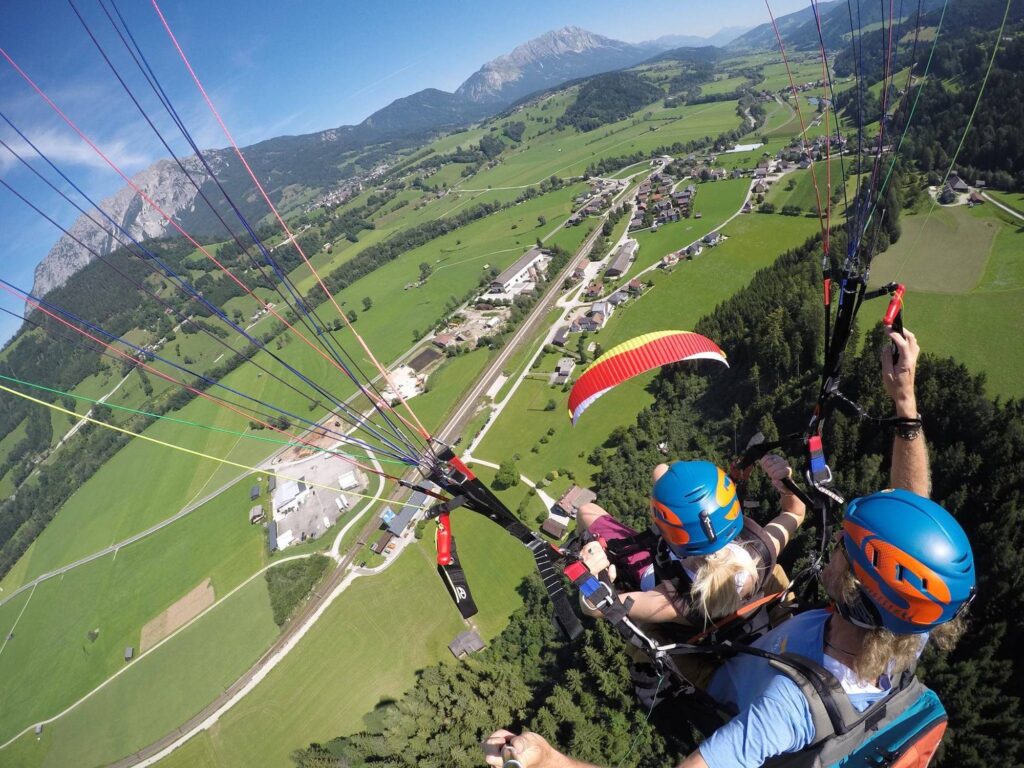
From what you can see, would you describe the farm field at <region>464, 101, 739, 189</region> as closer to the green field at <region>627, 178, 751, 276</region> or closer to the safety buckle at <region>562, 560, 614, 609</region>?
the green field at <region>627, 178, 751, 276</region>

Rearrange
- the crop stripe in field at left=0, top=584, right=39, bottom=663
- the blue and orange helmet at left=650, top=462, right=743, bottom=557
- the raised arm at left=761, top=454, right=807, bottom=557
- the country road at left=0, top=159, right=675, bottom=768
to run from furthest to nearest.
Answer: the crop stripe in field at left=0, top=584, right=39, bottom=663 < the country road at left=0, top=159, right=675, bottom=768 < the raised arm at left=761, top=454, right=807, bottom=557 < the blue and orange helmet at left=650, top=462, right=743, bottom=557

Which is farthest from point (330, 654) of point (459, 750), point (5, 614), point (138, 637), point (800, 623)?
point (5, 614)

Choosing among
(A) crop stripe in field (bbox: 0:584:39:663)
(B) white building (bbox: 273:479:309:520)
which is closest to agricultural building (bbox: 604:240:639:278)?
(B) white building (bbox: 273:479:309:520)

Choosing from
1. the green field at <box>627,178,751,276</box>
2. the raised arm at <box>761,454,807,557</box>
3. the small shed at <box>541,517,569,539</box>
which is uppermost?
the raised arm at <box>761,454,807,557</box>

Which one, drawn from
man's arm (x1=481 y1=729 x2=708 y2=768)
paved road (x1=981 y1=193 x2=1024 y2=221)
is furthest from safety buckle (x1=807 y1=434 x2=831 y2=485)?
paved road (x1=981 y1=193 x2=1024 y2=221)

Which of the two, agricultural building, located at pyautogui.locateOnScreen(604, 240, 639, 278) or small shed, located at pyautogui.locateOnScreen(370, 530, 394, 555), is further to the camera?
agricultural building, located at pyautogui.locateOnScreen(604, 240, 639, 278)

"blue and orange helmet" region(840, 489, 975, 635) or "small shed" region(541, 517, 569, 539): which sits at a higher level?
"blue and orange helmet" region(840, 489, 975, 635)

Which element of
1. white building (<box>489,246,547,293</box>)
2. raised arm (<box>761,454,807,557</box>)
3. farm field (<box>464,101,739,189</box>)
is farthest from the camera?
farm field (<box>464,101,739,189</box>)

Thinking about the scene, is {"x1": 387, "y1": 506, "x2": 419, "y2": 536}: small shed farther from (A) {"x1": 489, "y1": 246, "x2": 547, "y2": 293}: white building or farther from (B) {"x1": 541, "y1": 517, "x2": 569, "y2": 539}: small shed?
(A) {"x1": 489, "y1": 246, "x2": 547, "y2": 293}: white building
